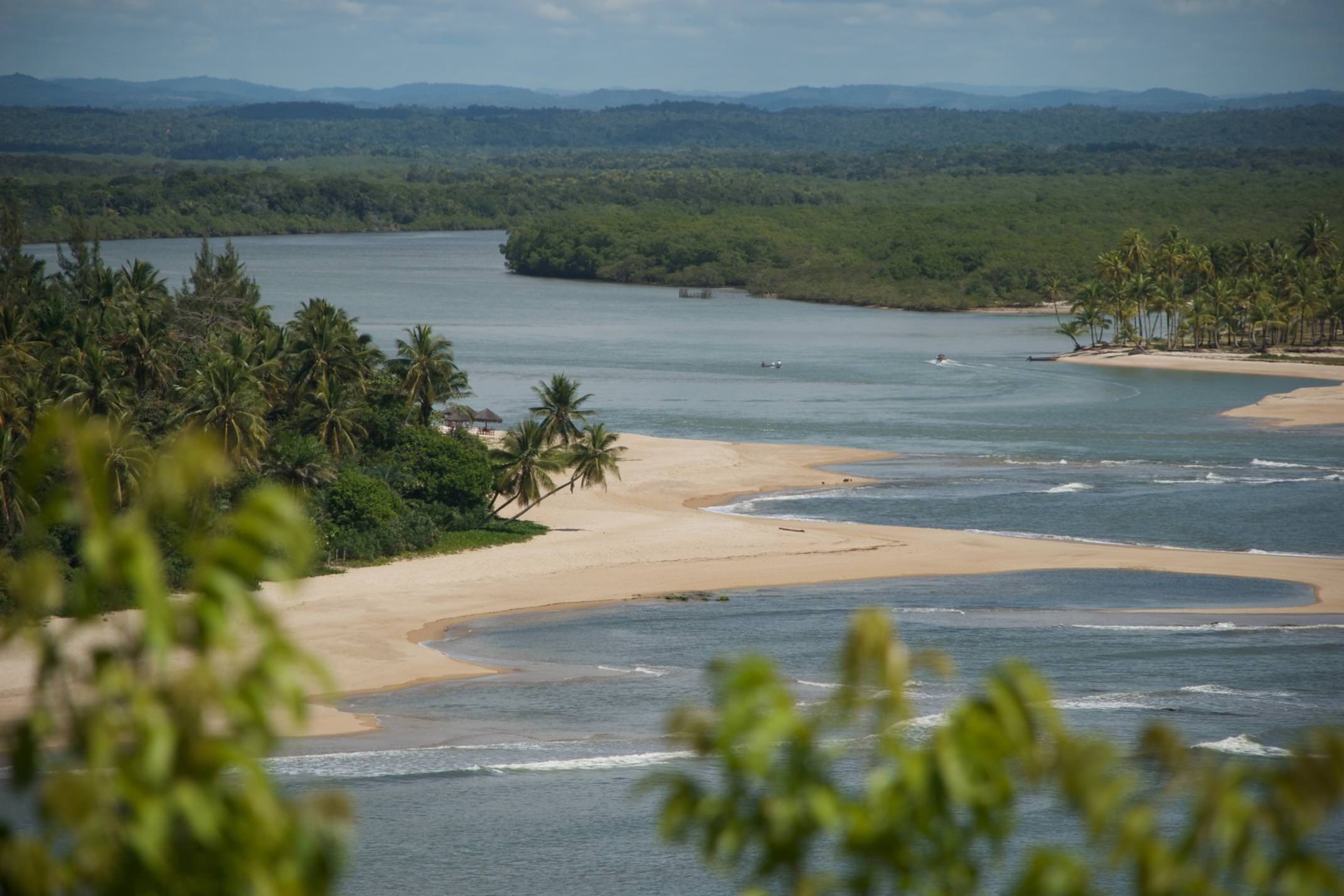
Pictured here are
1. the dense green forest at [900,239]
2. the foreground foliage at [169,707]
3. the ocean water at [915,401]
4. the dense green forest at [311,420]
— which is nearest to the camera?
the foreground foliage at [169,707]

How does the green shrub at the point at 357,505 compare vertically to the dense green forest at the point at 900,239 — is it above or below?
below

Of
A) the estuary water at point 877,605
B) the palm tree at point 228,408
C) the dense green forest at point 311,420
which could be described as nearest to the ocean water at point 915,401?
the estuary water at point 877,605

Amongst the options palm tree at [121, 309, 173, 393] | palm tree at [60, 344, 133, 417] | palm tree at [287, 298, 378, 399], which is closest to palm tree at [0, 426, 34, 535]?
palm tree at [60, 344, 133, 417]

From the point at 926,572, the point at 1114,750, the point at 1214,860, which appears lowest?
the point at 926,572

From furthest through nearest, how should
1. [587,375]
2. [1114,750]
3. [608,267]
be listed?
[608,267] → [587,375] → [1114,750]

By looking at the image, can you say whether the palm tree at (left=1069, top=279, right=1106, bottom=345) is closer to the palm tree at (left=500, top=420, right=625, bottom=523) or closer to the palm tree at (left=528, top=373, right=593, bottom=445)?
the palm tree at (left=528, top=373, right=593, bottom=445)

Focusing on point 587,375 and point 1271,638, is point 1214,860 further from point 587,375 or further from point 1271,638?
point 587,375

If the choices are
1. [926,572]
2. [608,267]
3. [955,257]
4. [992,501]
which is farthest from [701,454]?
[608,267]

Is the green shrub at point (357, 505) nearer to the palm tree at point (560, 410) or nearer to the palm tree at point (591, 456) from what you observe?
the palm tree at point (591, 456)
